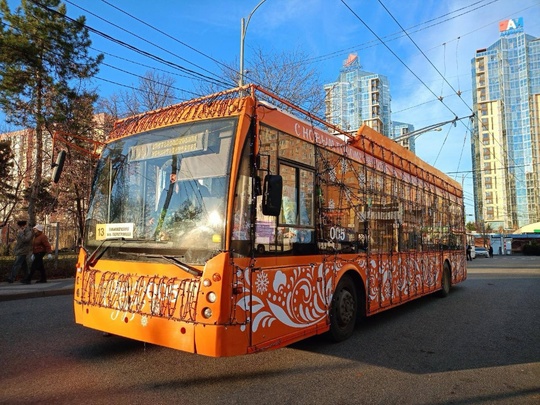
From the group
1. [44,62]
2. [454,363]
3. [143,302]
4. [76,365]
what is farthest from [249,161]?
[44,62]

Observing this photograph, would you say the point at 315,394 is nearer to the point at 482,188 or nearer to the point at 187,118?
the point at 187,118

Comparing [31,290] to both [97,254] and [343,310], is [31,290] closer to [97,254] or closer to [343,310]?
[97,254]

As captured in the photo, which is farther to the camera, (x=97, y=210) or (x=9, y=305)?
(x=9, y=305)

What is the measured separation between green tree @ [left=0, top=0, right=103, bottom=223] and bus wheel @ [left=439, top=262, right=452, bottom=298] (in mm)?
14552

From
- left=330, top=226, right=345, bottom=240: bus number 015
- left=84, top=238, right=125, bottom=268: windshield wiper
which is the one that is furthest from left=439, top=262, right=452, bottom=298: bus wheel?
left=84, top=238, right=125, bottom=268: windshield wiper

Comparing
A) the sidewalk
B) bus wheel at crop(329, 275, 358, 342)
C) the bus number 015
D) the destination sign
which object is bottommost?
the sidewalk

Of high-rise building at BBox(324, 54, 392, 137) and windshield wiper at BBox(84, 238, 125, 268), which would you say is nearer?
windshield wiper at BBox(84, 238, 125, 268)

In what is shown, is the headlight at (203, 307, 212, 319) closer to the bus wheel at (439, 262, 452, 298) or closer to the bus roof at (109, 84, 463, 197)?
the bus roof at (109, 84, 463, 197)

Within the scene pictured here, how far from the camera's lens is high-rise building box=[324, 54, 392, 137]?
65.8 ft

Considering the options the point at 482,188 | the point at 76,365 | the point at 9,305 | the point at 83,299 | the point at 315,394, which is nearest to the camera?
the point at 315,394

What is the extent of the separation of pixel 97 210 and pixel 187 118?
179 cm

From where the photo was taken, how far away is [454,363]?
5035 millimetres

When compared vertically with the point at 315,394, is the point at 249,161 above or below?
above

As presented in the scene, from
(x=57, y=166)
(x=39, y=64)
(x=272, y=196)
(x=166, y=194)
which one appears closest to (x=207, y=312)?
(x=272, y=196)
